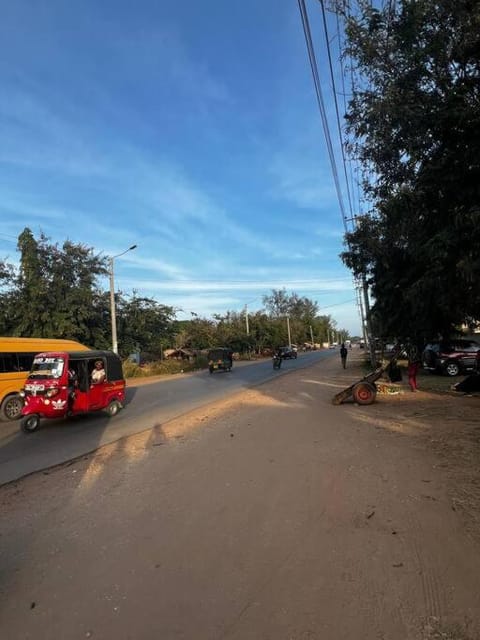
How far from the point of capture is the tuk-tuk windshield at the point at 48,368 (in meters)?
12.7

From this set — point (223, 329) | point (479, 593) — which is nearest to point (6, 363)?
point (479, 593)

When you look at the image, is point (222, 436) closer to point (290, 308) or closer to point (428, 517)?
point (428, 517)

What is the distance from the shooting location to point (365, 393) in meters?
14.4

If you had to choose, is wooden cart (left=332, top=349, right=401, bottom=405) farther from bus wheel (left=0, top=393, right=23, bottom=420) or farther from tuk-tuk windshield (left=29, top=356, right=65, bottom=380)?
bus wheel (left=0, top=393, right=23, bottom=420)

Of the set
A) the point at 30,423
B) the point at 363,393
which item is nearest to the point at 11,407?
the point at 30,423

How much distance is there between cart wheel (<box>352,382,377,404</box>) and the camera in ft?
47.1

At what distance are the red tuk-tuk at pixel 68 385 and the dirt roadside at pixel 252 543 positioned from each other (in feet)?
13.5

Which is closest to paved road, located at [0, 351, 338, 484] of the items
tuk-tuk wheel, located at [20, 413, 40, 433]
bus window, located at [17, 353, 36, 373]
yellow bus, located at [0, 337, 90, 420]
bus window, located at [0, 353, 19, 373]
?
tuk-tuk wheel, located at [20, 413, 40, 433]

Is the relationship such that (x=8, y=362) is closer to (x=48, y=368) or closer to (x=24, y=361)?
(x=24, y=361)

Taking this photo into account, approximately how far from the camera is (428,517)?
5.16 metres

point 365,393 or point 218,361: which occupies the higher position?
point 218,361

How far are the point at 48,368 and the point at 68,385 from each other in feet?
2.25

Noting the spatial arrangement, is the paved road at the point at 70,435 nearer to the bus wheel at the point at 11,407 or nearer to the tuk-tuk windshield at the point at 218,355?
the bus wheel at the point at 11,407

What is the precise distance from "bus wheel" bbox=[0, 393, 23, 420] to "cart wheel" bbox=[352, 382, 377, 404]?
10.4 metres
